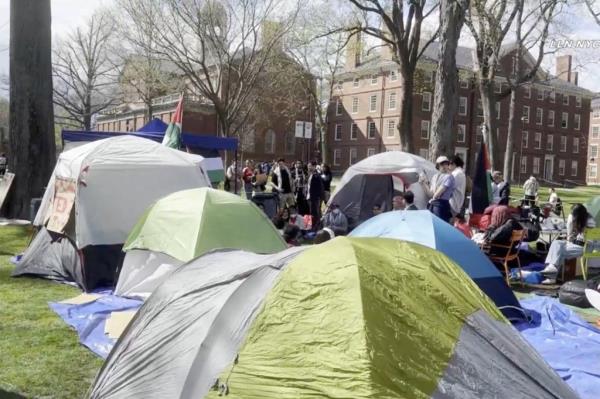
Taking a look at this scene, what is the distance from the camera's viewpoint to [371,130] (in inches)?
1991

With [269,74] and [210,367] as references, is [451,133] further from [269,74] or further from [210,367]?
[269,74]

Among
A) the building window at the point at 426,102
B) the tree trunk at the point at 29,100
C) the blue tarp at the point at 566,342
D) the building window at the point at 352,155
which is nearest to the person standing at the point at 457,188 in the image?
the blue tarp at the point at 566,342

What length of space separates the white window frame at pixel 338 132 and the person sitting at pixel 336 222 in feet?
139

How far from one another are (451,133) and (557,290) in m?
5.78

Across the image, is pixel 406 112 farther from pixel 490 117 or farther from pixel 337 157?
pixel 337 157

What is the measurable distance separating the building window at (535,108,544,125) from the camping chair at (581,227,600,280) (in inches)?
1988

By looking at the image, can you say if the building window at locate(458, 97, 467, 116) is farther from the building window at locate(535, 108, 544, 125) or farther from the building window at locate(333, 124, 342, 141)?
the building window at locate(333, 124, 342, 141)

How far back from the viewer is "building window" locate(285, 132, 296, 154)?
172 ft

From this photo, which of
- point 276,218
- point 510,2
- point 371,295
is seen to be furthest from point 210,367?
point 510,2

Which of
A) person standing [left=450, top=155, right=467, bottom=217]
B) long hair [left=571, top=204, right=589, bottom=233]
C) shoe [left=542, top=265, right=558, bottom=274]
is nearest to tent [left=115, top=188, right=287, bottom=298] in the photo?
person standing [left=450, top=155, right=467, bottom=217]

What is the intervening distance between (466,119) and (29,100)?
142ft

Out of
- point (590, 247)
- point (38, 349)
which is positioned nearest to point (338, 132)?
point (590, 247)

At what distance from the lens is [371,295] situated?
3.09 m

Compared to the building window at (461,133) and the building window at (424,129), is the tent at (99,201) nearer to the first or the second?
the building window at (424,129)
